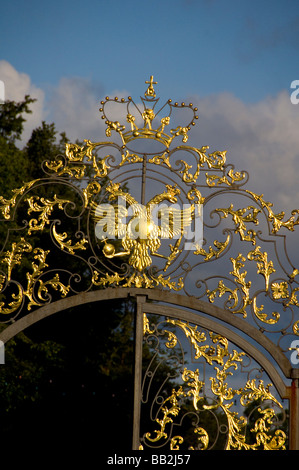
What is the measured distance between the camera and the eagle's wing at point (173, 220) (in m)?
6.74

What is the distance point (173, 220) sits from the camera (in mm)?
6773

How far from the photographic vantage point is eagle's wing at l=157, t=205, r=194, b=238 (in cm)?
674

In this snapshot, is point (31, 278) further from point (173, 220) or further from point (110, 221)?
point (173, 220)

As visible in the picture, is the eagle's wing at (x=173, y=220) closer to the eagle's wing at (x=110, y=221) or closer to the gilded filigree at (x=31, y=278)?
the eagle's wing at (x=110, y=221)

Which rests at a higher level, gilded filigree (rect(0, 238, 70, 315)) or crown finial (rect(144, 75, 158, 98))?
crown finial (rect(144, 75, 158, 98))

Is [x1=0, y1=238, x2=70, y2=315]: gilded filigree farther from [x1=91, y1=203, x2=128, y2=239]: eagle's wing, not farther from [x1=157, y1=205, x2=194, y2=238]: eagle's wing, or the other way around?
[x1=157, y1=205, x2=194, y2=238]: eagle's wing

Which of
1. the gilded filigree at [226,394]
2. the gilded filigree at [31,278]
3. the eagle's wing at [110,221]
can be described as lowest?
the gilded filigree at [226,394]

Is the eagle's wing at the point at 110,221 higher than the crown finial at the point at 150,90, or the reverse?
the crown finial at the point at 150,90

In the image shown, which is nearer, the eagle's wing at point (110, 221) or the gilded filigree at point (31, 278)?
the gilded filigree at point (31, 278)

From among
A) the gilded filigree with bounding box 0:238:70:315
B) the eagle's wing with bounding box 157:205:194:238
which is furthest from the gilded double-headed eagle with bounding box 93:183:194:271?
the gilded filigree with bounding box 0:238:70:315

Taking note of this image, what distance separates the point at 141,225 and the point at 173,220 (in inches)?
11.7

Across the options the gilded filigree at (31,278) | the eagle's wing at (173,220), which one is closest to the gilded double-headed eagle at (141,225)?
the eagle's wing at (173,220)

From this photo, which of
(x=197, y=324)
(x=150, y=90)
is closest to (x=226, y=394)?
(x=197, y=324)
